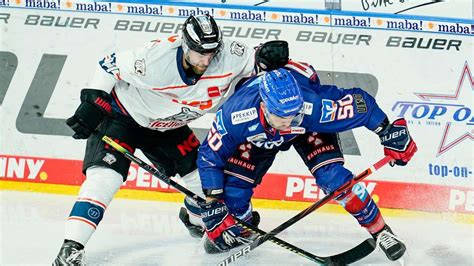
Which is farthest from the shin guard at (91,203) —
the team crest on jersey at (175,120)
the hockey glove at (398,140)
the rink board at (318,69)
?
the rink board at (318,69)

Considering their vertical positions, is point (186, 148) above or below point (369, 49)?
below

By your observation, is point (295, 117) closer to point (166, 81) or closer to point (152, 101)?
point (166, 81)

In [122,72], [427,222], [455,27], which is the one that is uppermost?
[455,27]

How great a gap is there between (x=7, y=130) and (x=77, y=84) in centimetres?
55

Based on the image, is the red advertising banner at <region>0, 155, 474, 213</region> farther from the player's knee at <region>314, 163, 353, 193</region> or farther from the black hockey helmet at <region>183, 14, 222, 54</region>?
the black hockey helmet at <region>183, 14, 222, 54</region>

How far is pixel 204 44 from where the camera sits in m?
4.14

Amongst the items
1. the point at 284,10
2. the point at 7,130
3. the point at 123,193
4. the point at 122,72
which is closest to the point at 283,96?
the point at 122,72

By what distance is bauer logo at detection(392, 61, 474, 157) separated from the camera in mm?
5473

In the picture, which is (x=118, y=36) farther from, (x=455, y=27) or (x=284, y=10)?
(x=455, y=27)

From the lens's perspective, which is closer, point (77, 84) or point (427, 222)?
point (427, 222)

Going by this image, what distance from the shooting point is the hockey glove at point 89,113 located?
423cm

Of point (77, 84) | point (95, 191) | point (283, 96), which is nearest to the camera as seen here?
point (283, 96)

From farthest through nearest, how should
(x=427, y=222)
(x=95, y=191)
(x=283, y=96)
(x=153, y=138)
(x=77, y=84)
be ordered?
1. (x=77, y=84)
2. (x=427, y=222)
3. (x=153, y=138)
4. (x=95, y=191)
5. (x=283, y=96)

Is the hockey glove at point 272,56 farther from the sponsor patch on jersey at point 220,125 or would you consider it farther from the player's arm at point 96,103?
the player's arm at point 96,103
